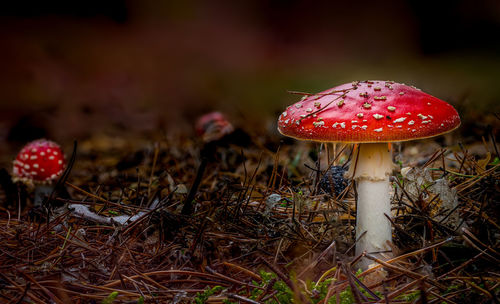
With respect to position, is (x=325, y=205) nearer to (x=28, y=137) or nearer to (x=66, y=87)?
(x=28, y=137)

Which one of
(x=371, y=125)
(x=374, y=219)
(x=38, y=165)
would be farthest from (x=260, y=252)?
(x=38, y=165)

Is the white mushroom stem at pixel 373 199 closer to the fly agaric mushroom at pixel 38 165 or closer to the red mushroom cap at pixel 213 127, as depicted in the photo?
the red mushroom cap at pixel 213 127

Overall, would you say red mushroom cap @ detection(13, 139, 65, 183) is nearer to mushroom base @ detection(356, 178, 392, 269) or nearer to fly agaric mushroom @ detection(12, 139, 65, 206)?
fly agaric mushroom @ detection(12, 139, 65, 206)

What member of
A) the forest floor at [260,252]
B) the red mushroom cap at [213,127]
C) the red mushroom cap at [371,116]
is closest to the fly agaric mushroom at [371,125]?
the red mushroom cap at [371,116]

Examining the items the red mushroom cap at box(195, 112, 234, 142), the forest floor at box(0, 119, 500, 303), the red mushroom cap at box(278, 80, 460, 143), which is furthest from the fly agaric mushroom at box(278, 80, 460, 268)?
the red mushroom cap at box(195, 112, 234, 142)

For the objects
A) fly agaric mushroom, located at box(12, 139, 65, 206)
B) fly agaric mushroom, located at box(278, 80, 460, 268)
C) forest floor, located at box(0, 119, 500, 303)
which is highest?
fly agaric mushroom, located at box(278, 80, 460, 268)

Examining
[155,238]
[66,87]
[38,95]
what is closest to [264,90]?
[66,87]
